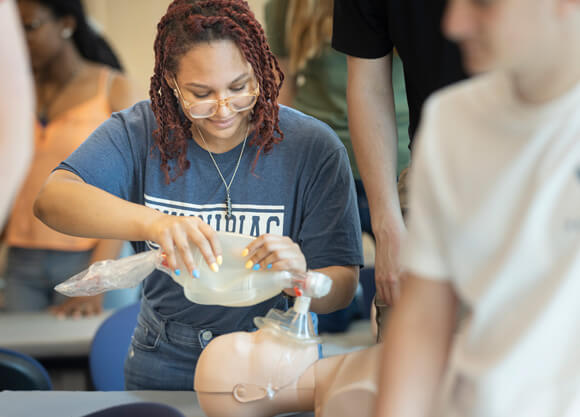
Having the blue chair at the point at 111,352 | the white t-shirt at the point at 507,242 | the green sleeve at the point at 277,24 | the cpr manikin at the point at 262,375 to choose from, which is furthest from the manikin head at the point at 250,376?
the green sleeve at the point at 277,24

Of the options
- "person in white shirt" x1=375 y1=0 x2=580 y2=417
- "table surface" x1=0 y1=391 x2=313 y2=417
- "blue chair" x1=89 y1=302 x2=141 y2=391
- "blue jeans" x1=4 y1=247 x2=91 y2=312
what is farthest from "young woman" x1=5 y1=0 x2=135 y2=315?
"person in white shirt" x1=375 y1=0 x2=580 y2=417

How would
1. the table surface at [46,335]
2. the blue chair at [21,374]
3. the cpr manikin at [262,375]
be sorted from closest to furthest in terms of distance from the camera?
1. the cpr manikin at [262,375]
2. the blue chair at [21,374]
3. the table surface at [46,335]

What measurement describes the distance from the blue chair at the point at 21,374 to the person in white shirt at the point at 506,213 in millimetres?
1117

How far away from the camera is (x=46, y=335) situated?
2.08 meters

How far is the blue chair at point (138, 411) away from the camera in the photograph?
1.00 m

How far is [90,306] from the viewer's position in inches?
88.4

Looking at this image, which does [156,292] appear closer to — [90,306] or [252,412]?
[252,412]

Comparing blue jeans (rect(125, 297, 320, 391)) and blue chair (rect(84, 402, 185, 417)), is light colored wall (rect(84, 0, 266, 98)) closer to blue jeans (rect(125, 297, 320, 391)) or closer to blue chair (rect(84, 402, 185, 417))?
blue jeans (rect(125, 297, 320, 391))

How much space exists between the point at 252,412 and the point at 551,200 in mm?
577

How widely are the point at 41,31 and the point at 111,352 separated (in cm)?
111

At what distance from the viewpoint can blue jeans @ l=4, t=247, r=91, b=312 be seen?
2.17 meters

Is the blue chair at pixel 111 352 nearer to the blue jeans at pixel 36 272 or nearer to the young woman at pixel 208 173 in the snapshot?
the young woman at pixel 208 173

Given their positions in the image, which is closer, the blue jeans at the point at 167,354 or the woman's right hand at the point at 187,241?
the woman's right hand at the point at 187,241

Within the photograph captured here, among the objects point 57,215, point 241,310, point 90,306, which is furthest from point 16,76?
point 90,306
